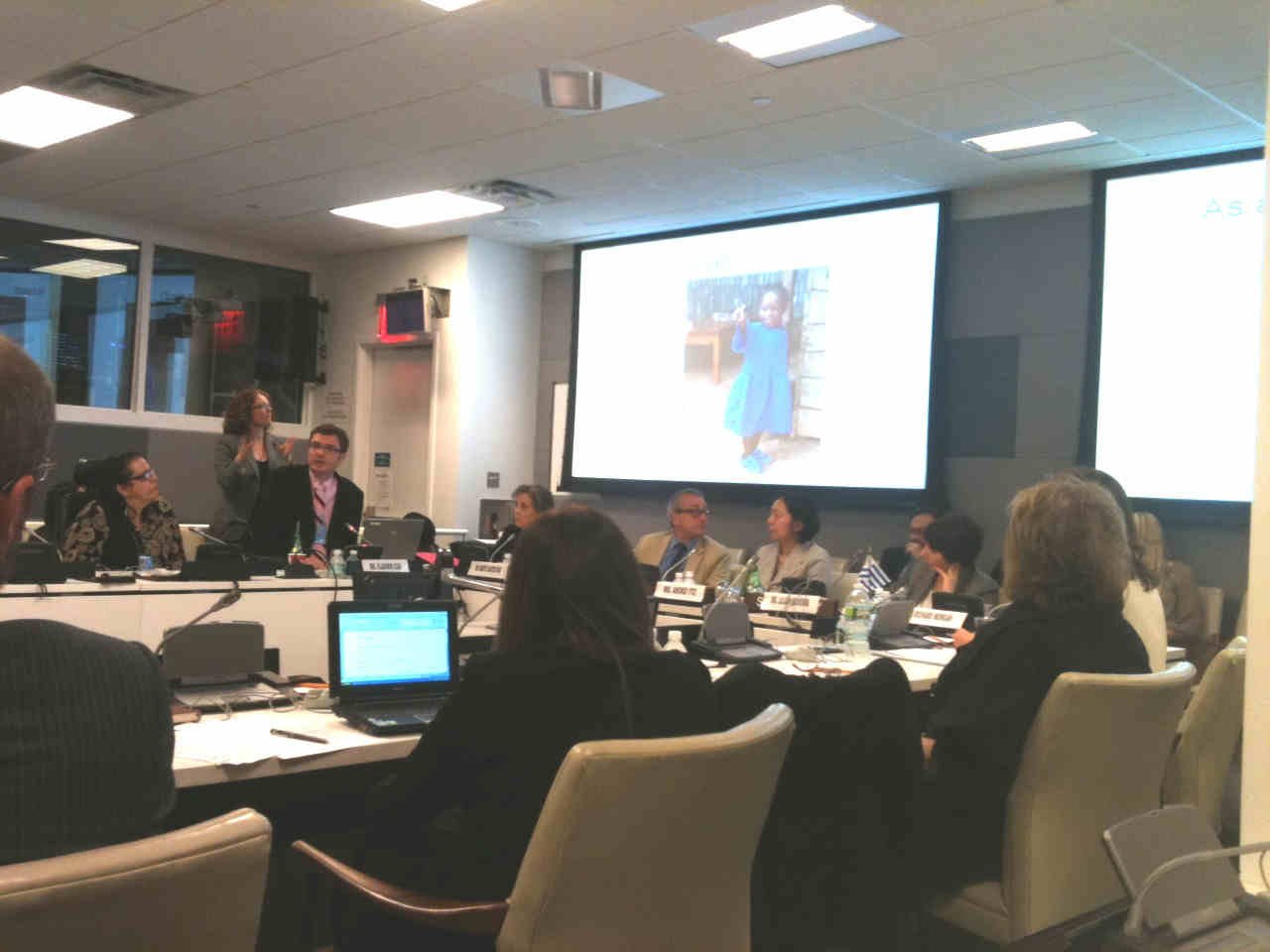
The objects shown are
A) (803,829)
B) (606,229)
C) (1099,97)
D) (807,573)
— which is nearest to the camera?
(803,829)

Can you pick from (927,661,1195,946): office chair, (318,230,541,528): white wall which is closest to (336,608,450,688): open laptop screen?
(927,661,1195,946): office chair

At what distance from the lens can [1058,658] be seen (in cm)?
247

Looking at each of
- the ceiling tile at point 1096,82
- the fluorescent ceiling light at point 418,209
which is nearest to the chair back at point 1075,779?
the ceiling tile at point 1096,82

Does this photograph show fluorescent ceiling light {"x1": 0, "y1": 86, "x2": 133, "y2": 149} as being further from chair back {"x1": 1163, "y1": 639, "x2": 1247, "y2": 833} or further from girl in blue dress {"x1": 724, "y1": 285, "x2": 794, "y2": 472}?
chair back {"x1": 1163, "y1": 639, "x2": 1247, "y2": 833}

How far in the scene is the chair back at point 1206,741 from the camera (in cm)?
276

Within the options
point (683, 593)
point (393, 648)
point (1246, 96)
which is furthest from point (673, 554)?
point (393, 648)

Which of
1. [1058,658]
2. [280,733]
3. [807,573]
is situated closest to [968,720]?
[1058,658]

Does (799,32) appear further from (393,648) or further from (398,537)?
(393,648)

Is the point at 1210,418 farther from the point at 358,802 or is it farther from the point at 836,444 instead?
the point at 358,802

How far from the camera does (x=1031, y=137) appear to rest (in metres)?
5.72

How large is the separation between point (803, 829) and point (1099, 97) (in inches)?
→ 157

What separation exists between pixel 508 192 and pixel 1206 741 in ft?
17.0

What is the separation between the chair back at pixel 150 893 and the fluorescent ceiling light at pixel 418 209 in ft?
20.9

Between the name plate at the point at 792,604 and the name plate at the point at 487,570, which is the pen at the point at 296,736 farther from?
the name plate at the point at 792,604
